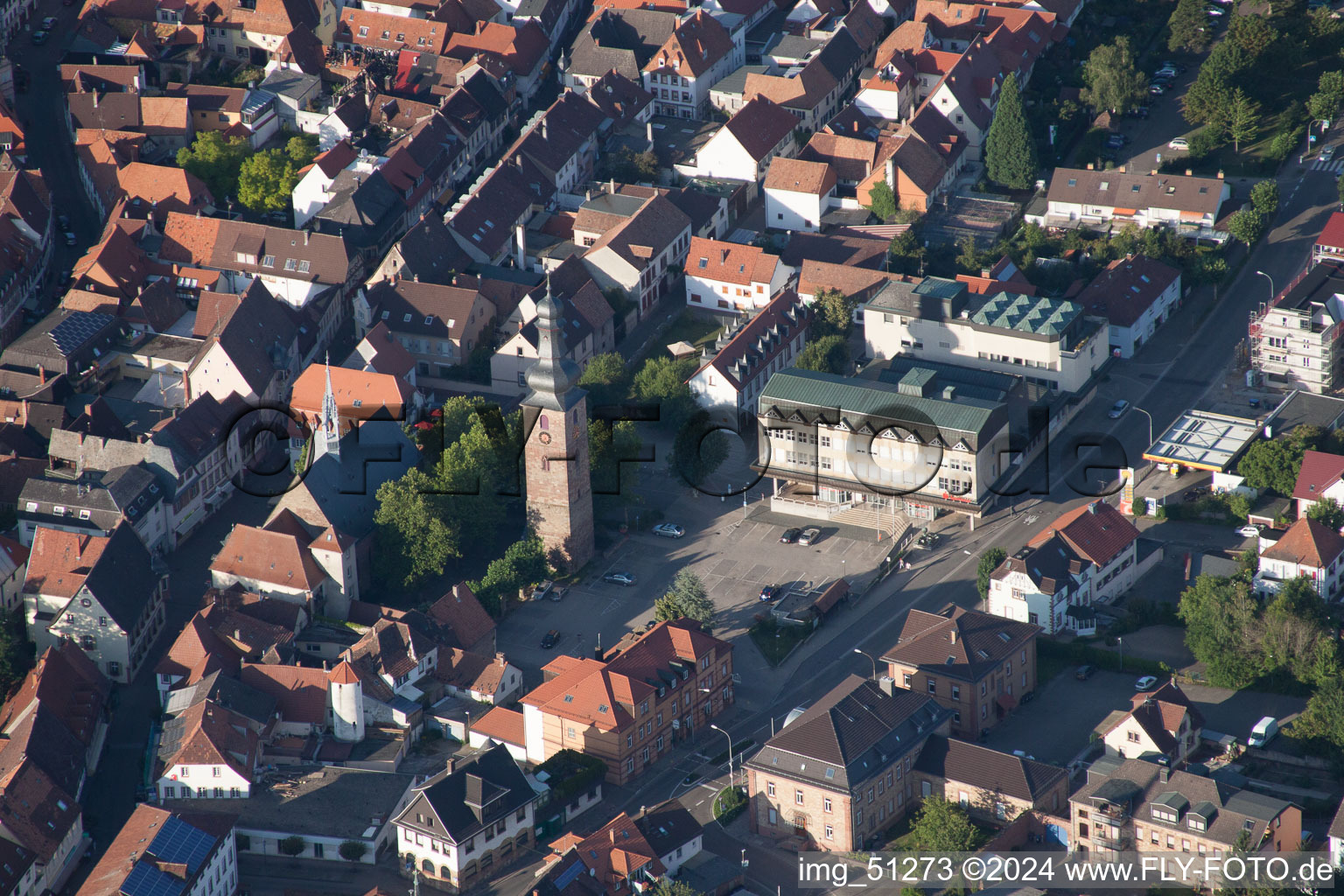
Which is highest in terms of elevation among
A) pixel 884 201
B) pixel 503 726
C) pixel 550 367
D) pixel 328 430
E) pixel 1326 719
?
pixel 550 367

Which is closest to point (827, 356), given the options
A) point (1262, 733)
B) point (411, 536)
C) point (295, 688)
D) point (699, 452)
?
point (699, 452)

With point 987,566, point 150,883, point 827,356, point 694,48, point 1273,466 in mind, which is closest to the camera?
point 150,883

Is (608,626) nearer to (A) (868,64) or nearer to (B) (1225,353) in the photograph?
(B) (1225,353)

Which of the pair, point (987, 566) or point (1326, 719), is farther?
point (987, 566)

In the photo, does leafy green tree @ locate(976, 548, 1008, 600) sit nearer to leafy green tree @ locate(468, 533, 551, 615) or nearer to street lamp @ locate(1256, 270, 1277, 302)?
leafy green tree @ locate(468, 533, 551, 615)

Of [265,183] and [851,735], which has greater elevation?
[265,183]

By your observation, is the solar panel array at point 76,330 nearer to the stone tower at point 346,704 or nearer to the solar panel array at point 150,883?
the stone tower at point 346,704

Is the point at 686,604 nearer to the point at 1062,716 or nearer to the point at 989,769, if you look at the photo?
the point at 1062,716

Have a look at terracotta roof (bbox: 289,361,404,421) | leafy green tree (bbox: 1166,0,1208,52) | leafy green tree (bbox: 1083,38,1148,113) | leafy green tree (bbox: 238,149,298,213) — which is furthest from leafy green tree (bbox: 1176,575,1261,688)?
leafy green tree (bbox: 238,149,298,213)
